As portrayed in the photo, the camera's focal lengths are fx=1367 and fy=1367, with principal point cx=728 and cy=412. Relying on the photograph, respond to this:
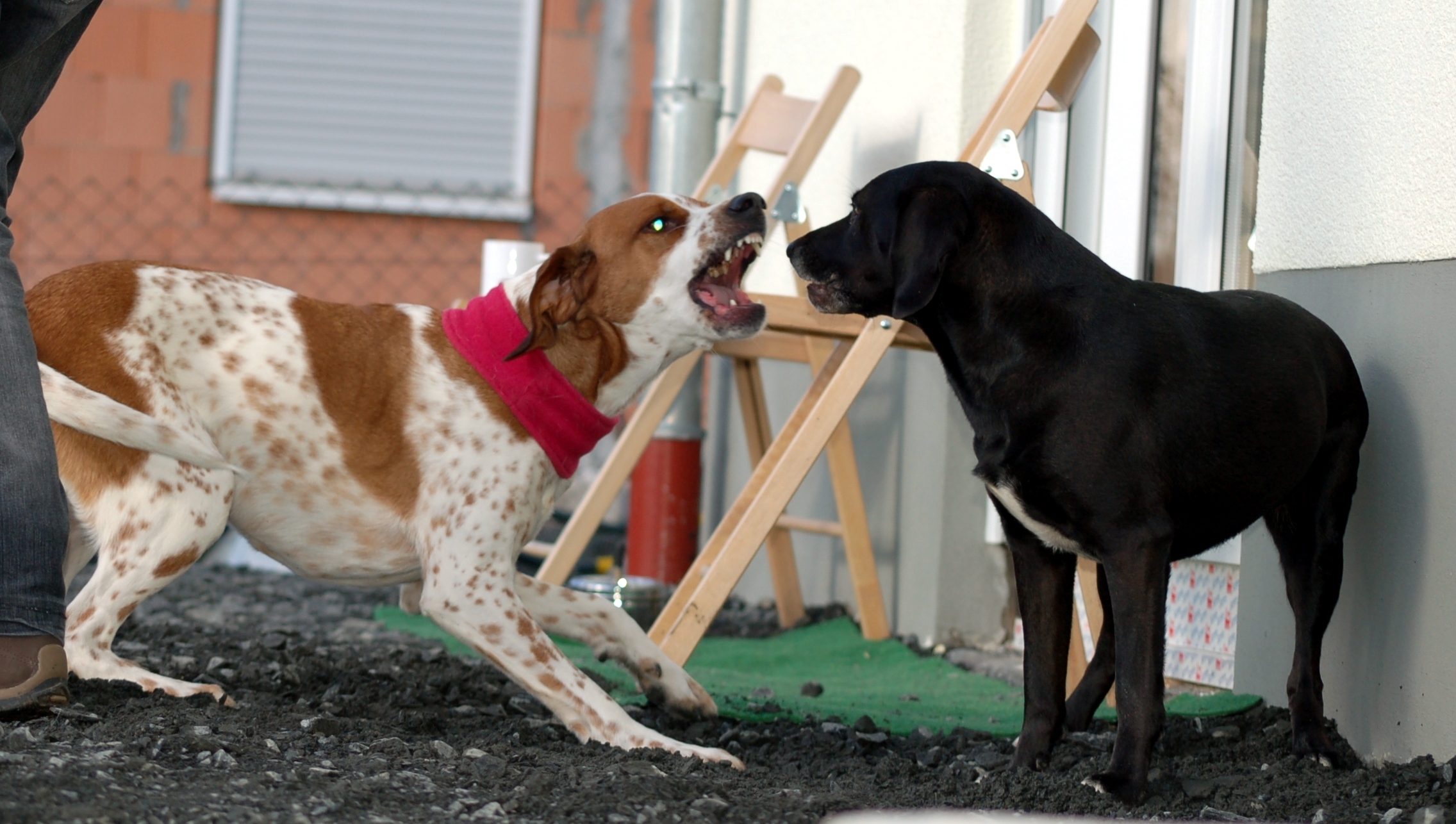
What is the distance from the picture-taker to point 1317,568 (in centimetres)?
226

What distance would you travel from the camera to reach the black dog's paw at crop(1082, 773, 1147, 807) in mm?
1931

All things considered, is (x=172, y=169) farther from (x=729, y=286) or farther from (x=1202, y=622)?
(x=1202, y=622)

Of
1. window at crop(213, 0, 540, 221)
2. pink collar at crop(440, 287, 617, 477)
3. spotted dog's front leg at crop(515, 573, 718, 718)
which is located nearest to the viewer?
pink collar at crop(440, 287, 617, 477)

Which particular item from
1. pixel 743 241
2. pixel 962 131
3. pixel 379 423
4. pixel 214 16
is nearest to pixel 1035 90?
pixel 743 241

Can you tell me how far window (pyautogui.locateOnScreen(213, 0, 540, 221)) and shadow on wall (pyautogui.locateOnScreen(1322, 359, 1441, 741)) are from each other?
5.45 meters

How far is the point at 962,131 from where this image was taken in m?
3.86

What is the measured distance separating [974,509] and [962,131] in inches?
42.0

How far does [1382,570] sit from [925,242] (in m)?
0.99

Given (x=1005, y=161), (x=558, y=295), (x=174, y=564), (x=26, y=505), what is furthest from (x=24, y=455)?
(x=1005, y=161)

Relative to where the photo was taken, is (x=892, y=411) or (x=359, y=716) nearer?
(x=359, y=716)

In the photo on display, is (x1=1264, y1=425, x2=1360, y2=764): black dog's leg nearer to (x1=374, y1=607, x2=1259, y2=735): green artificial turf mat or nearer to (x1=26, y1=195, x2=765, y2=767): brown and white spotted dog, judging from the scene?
(x1=374, y1=607, x2=1259, y2=735): green artificial turf mat

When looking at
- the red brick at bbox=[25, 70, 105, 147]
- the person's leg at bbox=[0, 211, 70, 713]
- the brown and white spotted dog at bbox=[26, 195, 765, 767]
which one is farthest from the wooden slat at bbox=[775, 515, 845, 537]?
the red brick at bbox=[25, 70, 105, 147]

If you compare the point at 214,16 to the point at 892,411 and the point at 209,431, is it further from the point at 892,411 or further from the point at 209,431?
the point at 209,431

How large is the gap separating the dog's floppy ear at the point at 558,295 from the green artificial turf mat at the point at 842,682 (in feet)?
2.63
